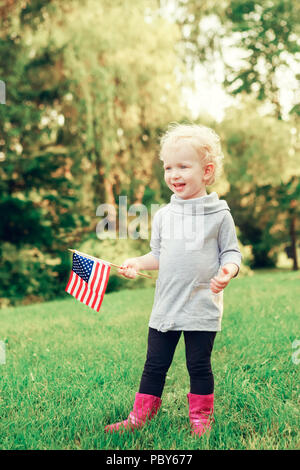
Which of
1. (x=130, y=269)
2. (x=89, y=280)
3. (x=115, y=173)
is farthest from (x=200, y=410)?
(x=115, y=173)

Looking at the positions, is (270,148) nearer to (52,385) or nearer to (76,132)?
(76,132)

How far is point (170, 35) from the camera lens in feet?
42.0

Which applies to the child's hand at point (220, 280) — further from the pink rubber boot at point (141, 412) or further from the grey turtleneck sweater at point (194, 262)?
the pink rubber boot at point (141, 412)

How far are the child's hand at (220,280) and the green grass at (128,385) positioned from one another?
67cm

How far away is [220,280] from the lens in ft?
7.49

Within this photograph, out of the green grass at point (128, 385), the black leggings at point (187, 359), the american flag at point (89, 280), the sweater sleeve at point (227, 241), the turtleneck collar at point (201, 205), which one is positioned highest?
the turtleneck collar at point (201, 205)

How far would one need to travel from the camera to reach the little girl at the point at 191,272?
2.39 metres

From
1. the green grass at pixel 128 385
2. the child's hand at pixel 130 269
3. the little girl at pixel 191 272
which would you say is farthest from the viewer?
the child's hand at pixel 130 269

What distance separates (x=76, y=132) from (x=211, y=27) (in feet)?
20.6

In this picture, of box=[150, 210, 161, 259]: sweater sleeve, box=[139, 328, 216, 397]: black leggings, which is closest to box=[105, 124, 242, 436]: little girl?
box=[139, 328, 216, 397]: black leggings

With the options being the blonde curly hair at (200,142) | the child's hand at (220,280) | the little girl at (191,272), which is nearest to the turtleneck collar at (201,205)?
the little girl at (191,272)

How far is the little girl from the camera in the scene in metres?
2.39

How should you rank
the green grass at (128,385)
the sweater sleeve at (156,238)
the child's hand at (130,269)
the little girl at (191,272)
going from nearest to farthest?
the green grass at (128,385) < the little girl at (191,272) < the child's hand at (130,269) < the sweater sleeve at (156,238)

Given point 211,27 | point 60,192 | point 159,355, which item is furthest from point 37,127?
point 159,355
